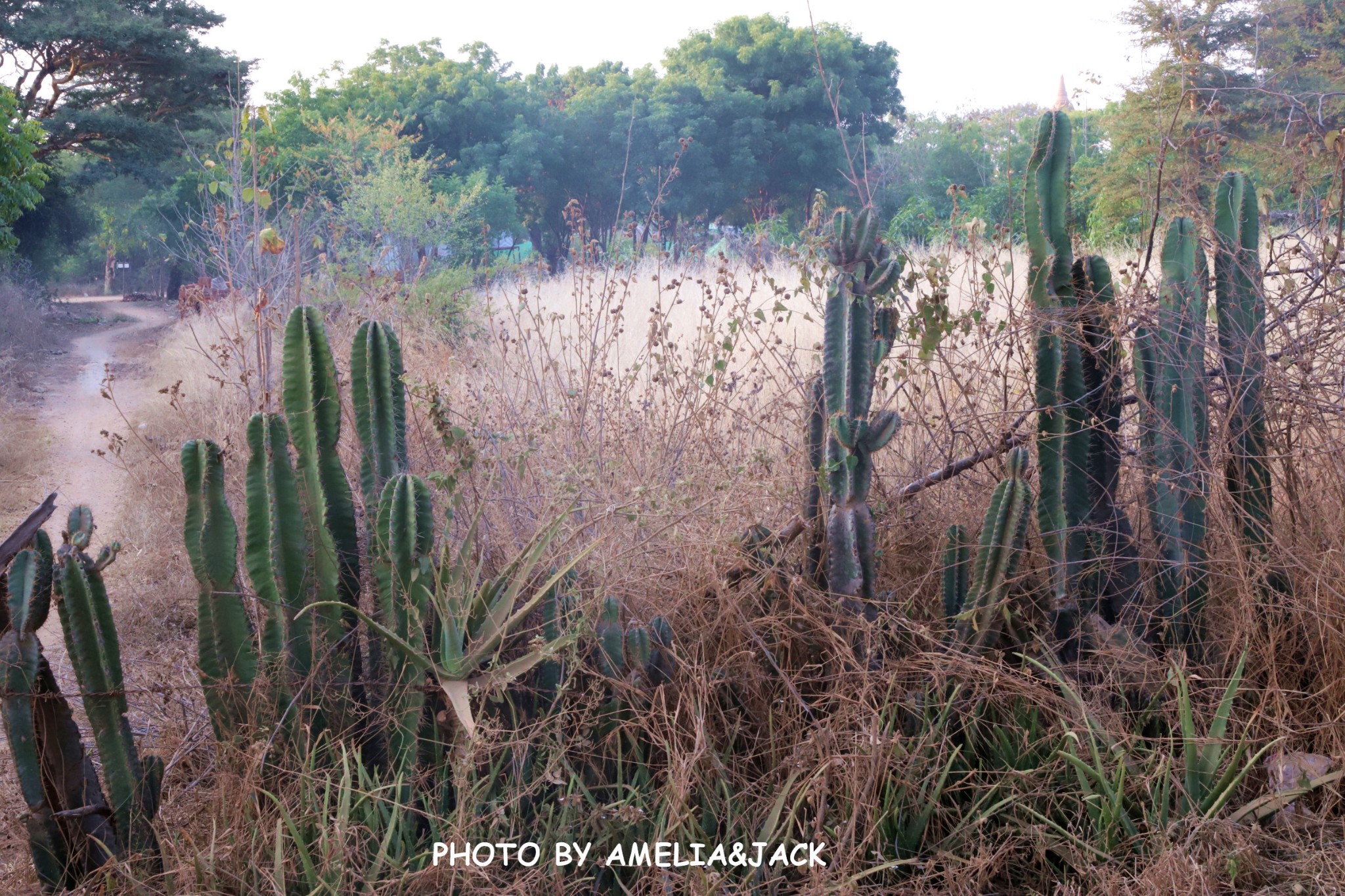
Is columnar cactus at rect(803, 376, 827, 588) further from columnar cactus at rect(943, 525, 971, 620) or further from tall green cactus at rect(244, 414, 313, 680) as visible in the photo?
tall green cactus at rect(244, 414, 313, 680)

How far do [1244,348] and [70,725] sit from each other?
3322 millimetres

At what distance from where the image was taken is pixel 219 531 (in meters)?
2.48

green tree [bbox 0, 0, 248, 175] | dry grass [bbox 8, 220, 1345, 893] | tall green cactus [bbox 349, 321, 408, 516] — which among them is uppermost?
green tree [bbox 0, 0, 248, 175]

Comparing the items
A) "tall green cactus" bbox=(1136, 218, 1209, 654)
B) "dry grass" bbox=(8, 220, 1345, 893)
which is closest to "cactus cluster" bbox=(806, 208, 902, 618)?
"dry grass" bbox=(8, 220, 1345, 893)

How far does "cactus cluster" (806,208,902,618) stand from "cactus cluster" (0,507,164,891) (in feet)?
6.11

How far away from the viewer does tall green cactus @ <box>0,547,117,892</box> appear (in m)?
2.12

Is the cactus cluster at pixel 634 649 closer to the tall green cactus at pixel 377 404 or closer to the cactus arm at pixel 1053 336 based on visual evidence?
the tall green cactus at pixel 377 404

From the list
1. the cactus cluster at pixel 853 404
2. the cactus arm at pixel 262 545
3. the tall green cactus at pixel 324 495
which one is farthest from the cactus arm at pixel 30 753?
the cactus cluster at pixel 853 404

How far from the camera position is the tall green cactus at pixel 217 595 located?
246 cm

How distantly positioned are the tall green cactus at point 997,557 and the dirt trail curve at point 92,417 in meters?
3.31

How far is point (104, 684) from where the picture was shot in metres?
2.24

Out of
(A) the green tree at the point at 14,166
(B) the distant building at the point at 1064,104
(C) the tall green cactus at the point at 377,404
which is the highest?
(A) the green tree at the point at 14,166

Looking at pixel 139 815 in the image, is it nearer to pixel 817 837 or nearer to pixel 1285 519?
pixel 817 837

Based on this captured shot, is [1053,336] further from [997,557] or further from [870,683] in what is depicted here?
[870,683]
